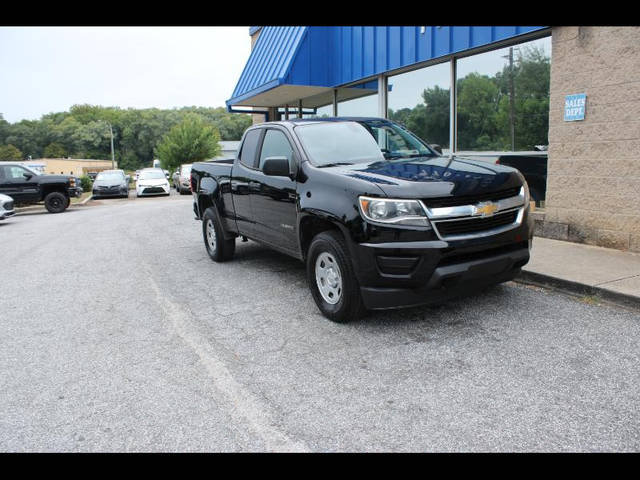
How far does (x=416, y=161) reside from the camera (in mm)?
5324

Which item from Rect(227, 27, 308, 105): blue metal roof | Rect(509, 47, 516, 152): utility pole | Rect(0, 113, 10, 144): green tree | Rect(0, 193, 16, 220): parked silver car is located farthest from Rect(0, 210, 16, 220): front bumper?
Rect(0, 113, 10, 144): green tree

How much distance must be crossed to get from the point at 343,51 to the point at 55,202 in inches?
480

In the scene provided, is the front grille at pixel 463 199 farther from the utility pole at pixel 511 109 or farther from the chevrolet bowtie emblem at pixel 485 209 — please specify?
the utility pole at pixel 511 109

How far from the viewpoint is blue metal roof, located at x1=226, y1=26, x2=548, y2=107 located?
9.36m

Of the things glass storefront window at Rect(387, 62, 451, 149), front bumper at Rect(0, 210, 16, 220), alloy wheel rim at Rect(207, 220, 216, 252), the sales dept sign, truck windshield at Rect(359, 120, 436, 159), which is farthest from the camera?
front bumper at Rect(0, 210, 16, 220)

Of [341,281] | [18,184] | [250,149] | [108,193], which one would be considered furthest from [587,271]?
[108,193]

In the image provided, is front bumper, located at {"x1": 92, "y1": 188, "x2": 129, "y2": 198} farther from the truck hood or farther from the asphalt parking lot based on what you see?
the truck hood

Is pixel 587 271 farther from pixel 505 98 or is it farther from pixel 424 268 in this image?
pixel 505 98

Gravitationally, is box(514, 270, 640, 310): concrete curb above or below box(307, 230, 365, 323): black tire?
below

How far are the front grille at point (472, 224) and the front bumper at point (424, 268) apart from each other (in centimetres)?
9

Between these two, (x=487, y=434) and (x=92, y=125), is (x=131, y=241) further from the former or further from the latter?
(x=92, y=125)

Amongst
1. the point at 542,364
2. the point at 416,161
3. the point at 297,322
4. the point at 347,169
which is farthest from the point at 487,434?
the point at 416,161

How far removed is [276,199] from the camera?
577 centimetres

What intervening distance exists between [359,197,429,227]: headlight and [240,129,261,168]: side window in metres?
2.59
